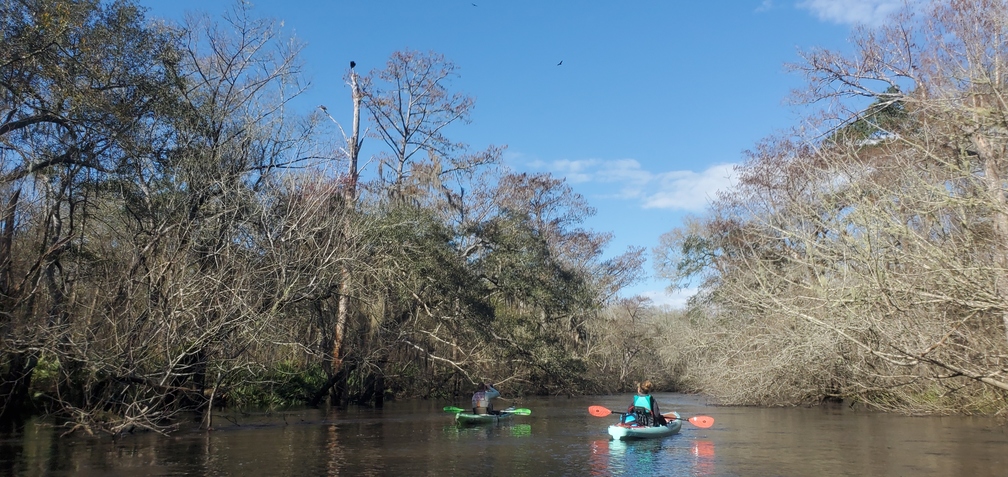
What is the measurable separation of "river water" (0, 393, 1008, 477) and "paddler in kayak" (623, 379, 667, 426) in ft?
1.81

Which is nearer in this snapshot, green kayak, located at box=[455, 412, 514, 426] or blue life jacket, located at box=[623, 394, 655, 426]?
blue life jacket, located at box=[623, 394, 655, 426]

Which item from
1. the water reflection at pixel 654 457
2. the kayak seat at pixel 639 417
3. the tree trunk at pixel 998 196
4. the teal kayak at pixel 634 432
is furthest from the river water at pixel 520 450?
the tree trunk at pixel 998 196

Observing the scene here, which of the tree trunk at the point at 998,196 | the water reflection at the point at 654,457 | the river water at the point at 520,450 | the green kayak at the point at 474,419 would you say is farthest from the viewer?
the green kayak at the point at 474,419

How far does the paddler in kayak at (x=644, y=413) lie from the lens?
15.9 m

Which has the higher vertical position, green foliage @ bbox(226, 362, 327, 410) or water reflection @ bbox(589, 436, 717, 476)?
green foliage @ bbox(226, 362, 327, 410)

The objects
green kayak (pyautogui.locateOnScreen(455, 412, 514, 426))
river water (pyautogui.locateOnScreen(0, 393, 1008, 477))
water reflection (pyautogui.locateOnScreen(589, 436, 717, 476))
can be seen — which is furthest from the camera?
green kayak (pyautogui.locateOnScreen(455, 412, 514, 426))

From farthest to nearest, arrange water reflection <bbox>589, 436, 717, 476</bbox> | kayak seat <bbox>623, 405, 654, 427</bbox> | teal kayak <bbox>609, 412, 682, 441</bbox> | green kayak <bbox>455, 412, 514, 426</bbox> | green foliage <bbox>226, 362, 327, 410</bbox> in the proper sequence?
green foliage <bbox>226, 362, 327, 410</bbox> → green kayak <bbox>455, 412, 514, 426</bbox> → kayak seat <bbox>623, 405, 654, 427</bbox> → teal kayak <bbox>609, 412, 682, 441</bbox> → water reflection <bbox>589, 436, 717, 476</bbox>

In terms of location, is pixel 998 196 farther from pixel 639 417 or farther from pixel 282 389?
pixel 282 389

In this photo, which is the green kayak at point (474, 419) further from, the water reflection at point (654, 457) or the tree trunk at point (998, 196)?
the tree trunk at point (998, 196)

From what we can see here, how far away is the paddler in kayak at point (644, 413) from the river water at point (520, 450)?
1.81 ft

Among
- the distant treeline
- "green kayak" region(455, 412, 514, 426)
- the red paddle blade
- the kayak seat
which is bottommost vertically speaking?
"green kayak" region(455, 412, 514, 426)

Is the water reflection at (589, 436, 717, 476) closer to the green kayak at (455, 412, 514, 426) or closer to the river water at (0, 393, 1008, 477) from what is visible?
the river water at (0, 393, 1008, 477)

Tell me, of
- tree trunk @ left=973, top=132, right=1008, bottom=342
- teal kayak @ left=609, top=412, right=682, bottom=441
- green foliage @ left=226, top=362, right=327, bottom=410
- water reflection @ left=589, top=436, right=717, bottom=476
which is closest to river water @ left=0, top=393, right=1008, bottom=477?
water reflection @ left=589, top=436, right=717, bottom=476

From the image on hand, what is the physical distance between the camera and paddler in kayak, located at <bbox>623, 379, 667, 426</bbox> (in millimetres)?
15914
